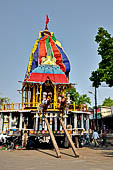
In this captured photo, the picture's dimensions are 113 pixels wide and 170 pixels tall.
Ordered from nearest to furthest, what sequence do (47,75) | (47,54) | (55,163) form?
(55,163), (47,75), (47,54)

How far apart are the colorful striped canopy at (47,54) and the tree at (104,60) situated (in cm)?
605

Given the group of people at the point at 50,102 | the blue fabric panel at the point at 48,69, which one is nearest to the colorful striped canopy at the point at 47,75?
the blue fabric panel at the point at 48,69

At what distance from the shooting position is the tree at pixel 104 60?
16766 millimetres

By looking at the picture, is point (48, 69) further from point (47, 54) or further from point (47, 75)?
point (47, 54)

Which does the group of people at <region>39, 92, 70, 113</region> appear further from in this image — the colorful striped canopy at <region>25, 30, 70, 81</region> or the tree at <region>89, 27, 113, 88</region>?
the colorful striped canopy at <region>25, 30, 70, 81</region>

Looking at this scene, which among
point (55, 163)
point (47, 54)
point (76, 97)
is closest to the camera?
point (55, 163)

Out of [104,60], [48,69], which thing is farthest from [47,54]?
[104,60]

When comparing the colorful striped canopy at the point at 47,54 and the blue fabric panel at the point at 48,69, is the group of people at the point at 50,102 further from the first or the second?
the colorful striped canopy at the point at 47,54

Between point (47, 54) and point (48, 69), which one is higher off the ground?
point (47, 54)

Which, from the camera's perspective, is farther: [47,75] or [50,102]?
[47,75]

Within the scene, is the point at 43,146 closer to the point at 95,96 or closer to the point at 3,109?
the point at 3,109

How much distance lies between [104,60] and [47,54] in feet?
24.2

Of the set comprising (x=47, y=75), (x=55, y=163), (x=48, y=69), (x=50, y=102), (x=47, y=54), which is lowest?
(x=55, y=163)

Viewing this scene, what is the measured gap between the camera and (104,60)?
1770 cm
